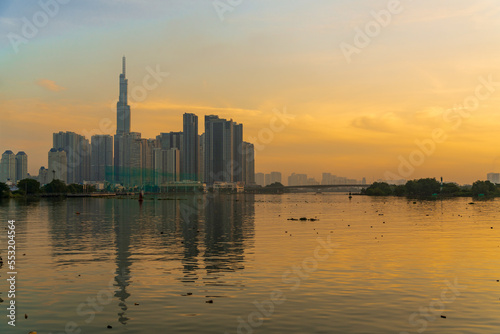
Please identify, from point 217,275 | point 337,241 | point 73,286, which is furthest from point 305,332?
point 337,241

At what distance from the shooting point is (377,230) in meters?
72.9

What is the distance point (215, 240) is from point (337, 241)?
1437 centimetres

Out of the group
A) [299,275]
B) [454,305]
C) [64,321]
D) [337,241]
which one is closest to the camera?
[64,321]

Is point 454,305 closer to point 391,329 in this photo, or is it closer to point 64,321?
point 391,329
